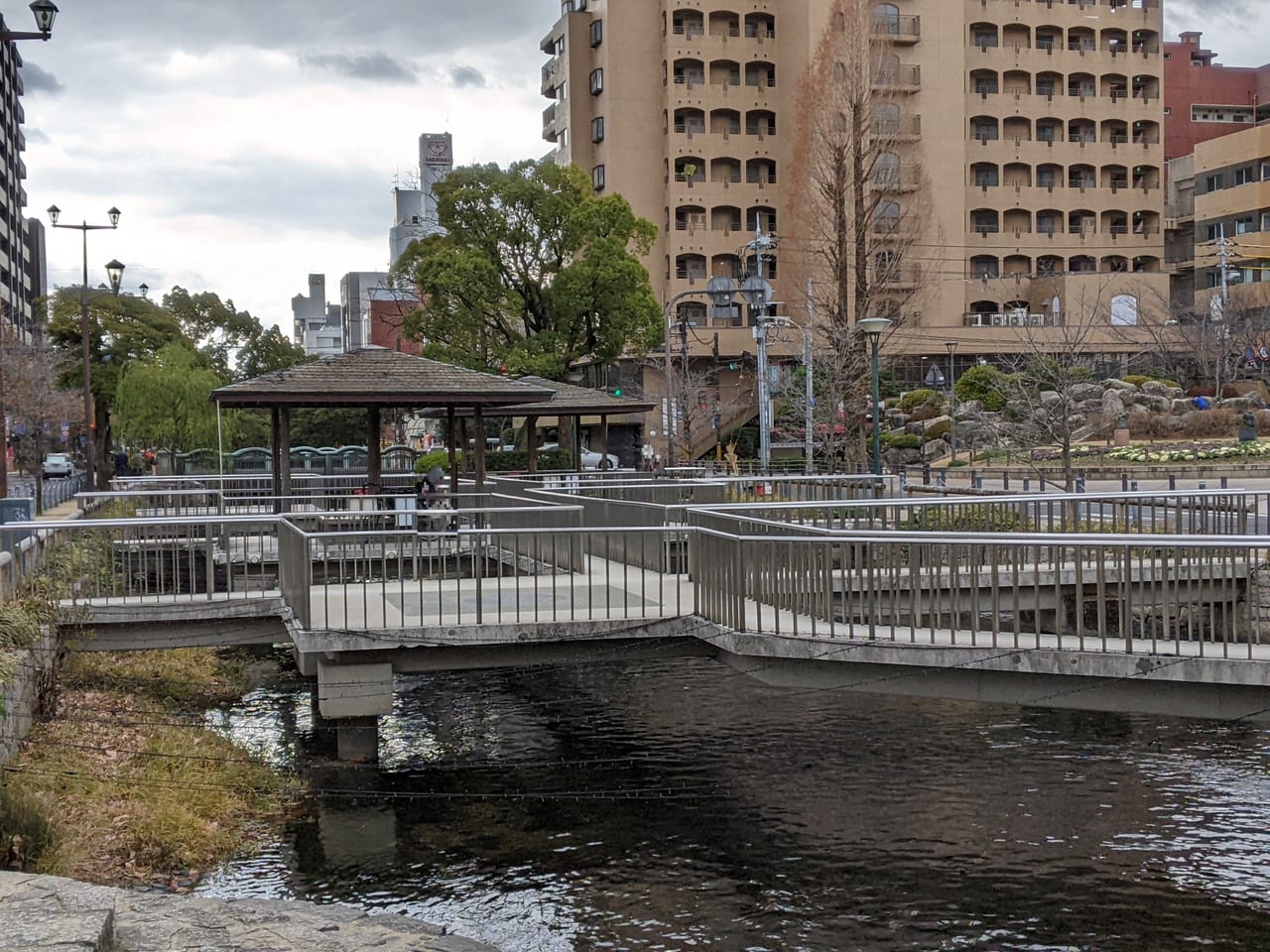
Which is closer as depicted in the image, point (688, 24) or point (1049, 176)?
point (688, 24)

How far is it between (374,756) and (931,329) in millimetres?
65204

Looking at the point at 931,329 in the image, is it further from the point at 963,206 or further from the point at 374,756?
the point at 374,756

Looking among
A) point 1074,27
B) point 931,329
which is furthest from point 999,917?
point 1074,27

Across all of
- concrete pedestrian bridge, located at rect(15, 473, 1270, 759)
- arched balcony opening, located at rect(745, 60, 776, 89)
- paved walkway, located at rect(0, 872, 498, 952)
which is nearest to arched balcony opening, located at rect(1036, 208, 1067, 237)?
arched balcony opening, located at rect(745, 60, 776, 89)

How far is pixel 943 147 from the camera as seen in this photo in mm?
77188

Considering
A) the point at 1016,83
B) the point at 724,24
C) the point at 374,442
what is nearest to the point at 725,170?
the point at 724,24

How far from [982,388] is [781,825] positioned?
51.4 m

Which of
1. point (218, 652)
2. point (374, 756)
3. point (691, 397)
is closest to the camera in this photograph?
point (374, 756)

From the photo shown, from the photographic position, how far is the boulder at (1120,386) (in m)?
56.1

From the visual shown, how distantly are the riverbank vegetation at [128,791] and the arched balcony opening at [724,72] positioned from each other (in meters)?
65.5

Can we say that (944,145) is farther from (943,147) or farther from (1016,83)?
(1016,83)

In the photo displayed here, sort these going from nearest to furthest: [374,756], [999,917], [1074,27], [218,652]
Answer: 1. [999,917]
2. [374,756]
3. [218,652]
4. [1074,27]

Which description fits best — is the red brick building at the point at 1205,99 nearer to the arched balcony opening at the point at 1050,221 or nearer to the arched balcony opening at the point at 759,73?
the arched balcony opening at the point at 1050,221

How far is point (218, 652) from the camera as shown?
842 inches
